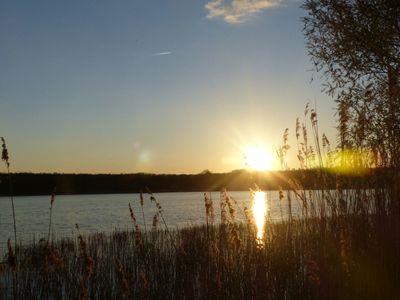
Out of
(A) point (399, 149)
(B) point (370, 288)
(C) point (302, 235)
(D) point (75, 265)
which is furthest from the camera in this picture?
(D) point (75, 265)

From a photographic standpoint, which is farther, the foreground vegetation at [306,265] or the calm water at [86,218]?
the calm water at [86,218]

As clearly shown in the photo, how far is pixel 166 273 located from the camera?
898 cm

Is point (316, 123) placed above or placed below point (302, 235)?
above

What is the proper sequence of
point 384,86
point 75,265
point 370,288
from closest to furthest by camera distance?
1. point 370,288
2. point 75,265
3. point 384,86

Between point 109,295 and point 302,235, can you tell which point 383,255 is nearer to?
point 302,235

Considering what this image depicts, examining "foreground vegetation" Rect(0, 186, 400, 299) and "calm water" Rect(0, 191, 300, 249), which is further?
"calm water" Rect(0, 191, 300, 249)

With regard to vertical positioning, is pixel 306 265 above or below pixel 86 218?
above

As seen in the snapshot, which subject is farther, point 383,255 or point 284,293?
point 284,293

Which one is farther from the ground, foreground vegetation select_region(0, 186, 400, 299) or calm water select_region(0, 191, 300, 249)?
foreground vegetation select_region(0, 186, 400, 299)

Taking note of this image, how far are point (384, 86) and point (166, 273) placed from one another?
6.71 m

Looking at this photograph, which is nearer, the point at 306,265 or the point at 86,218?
the point at 306,265

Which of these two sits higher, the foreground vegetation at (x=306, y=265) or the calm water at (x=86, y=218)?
the foreground vegetation at (x=306, y=265)

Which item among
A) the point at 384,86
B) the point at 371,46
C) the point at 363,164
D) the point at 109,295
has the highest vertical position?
the point at 371,46

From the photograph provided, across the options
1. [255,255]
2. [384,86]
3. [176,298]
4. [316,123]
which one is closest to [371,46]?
[384,86]
